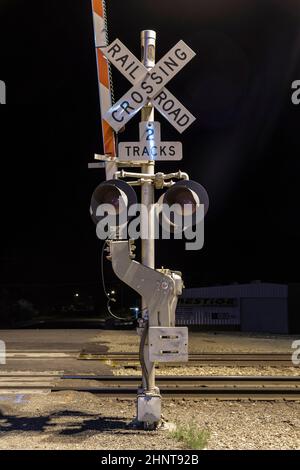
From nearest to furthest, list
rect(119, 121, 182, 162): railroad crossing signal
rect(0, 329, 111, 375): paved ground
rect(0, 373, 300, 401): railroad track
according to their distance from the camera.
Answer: rect(119, 121, 182, 162): railroad crossing signal, rect(0, 373, 300, 401): railroad track, rect(0, 329, 111, 375): paved ground

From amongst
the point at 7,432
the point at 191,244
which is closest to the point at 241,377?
the point at 191,244

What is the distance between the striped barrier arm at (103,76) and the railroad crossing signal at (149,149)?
32 centimetres

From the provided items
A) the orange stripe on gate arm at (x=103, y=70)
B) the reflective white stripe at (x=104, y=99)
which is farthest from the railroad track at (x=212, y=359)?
the orange stripe on gate arm at (x=103, y=70)

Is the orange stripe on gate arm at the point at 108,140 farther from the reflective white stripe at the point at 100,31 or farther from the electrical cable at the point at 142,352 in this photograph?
the electrical cable at the point at 142,352

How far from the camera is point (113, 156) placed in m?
7.05

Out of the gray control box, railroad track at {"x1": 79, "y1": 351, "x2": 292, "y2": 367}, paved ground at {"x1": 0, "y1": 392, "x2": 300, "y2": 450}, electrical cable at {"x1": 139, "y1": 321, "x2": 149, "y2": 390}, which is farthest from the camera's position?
railroad track at {"x1": 79, "y1": 351, "x2": 292, "y2": 367}

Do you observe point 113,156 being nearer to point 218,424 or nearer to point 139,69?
point 139,69

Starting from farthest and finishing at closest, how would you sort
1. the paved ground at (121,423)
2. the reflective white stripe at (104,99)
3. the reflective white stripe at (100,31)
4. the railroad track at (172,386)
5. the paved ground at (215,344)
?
the paved ground at (215,344)
the railroad track at (172,386)
the reflective white stripe at (100,31)
the reflective white stripe at (104,99)
the paved ground at (121,423)

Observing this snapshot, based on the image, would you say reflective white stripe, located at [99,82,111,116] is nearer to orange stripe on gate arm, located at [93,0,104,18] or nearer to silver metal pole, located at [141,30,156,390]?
silver metal pole, located at [141,30,156,390]

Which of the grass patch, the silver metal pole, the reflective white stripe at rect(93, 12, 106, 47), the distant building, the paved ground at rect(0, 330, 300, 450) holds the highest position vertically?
the reflective white stripe at rect(93, 12, 106, 47)

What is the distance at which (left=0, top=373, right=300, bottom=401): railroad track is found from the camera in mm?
9453

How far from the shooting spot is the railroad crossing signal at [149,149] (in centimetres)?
680

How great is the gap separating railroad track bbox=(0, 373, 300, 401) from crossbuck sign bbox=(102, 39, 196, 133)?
4907mm

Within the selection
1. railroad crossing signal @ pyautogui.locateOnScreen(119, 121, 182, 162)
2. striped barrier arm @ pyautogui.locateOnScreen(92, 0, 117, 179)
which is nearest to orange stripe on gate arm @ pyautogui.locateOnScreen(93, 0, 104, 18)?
striped barrier arm @ pyautogui.locateOnScreen(92, 0, 117, 179)
